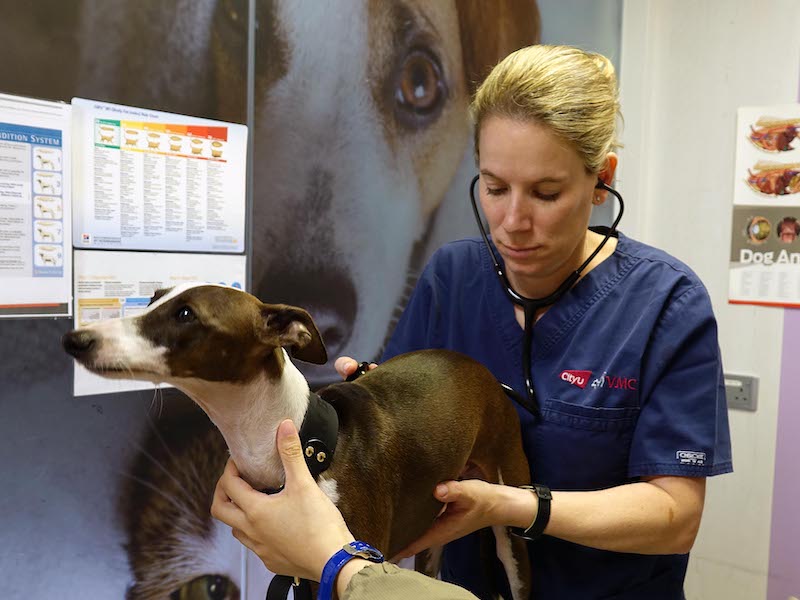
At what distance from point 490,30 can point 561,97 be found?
1098 mm

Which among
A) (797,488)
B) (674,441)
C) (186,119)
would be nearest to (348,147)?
(186,119)

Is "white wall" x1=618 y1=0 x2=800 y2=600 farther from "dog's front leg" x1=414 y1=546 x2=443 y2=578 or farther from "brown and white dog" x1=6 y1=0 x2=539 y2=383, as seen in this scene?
"dog's front leg" x1=414 y1=546 x2=443 y2=578

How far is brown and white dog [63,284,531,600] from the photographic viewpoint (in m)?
1.03

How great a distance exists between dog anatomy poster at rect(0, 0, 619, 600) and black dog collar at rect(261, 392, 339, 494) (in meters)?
0.53

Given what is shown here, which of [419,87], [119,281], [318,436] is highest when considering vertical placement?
[419,87]

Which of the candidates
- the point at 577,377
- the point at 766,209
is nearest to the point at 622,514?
the point at 577,377

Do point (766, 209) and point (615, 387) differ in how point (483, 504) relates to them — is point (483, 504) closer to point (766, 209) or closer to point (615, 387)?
point (615, 387)

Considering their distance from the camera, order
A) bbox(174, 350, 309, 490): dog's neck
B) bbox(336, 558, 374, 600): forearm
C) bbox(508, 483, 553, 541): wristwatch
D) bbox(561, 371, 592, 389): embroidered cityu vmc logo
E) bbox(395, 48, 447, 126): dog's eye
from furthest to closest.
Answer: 1. bbox(395, 48, 447, 126): dog's eye
2. bbox(561, 371, 592, 389): embroidered cityu vmc logo
3. bbox(508, 483, 553, 541): wristwatch
4. bbox(174, 350, 309, 490): dog's neck
5. bbox(336, 558, 374, 600): forearm

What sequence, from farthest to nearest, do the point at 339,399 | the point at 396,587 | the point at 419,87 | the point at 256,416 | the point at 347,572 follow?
the point at 419,87 < the point at 339,399 < the point at 256,416 < the point at 347,572 < the point at 396,587

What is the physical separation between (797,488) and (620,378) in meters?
1.36

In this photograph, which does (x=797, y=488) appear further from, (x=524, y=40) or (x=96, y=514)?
(x=96, y=514)

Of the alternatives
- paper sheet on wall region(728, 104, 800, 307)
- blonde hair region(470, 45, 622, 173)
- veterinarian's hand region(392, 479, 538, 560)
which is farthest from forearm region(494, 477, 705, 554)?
paper sheet on wall region(728, 104, 800, 307)

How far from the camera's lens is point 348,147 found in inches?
71.8

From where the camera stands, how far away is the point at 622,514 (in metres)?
1.20
